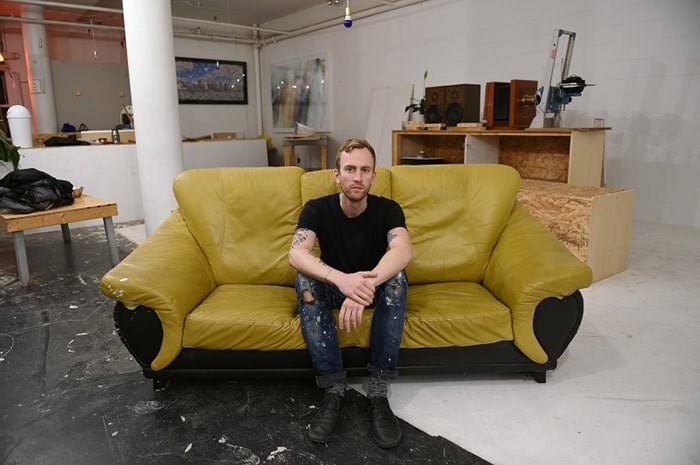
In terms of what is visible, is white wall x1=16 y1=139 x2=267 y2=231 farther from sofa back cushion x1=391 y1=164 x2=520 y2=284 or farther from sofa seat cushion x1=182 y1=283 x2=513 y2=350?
sofa back cushion x1=391 y1=164 x2=520 y2=284

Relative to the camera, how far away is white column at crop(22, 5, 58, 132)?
7.70 meters

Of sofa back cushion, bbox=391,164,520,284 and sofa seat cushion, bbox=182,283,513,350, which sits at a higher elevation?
sofa back cushion, bbox=391,164,520,284

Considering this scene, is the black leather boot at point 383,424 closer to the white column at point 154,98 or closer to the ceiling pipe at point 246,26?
the white column at point 154,98

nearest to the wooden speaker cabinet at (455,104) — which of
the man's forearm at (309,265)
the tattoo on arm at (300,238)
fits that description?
the tattoo on arm at (300,238)

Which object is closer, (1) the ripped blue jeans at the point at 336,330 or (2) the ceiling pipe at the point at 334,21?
(1) the ripped blue jeans at the point at 336,330

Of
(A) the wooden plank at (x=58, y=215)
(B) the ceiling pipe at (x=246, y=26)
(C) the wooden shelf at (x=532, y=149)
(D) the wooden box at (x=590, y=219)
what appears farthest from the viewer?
(B) the ceiling pipe at (x=246, y=26)

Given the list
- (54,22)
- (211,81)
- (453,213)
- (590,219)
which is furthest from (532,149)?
(54,22)

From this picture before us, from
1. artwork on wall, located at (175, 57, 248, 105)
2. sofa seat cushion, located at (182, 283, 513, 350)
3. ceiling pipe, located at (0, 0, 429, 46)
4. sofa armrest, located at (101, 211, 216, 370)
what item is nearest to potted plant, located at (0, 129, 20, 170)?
ceiling pipe, located at (0, 0, 429, 46)

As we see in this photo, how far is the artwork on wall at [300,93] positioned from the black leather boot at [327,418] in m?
7.05

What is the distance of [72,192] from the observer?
13.0 ft

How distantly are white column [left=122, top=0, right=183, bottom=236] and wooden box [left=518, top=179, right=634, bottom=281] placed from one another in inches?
118

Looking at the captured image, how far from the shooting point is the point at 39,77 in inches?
310

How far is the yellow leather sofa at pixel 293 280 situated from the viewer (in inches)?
76.7

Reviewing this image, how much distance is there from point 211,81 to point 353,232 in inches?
321
